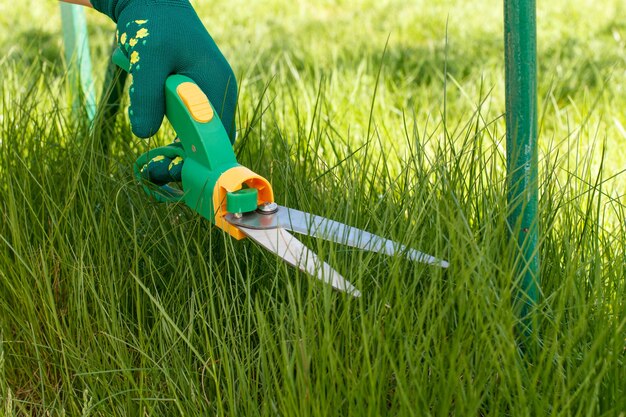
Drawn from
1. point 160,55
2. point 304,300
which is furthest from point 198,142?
point 304,300

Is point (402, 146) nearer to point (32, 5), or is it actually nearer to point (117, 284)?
point (117, 284)

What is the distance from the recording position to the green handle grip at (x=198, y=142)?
4.15 feet

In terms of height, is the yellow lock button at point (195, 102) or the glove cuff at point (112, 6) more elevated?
the glove cuff at point (112, 6)

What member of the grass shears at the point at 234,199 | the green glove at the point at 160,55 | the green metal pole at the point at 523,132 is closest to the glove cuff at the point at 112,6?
the green glove at the point at 160,55

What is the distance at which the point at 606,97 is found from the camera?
231 centimetres

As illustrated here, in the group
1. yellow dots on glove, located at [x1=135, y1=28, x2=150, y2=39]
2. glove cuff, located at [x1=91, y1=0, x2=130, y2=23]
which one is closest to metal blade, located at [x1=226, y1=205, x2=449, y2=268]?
yellow dots on glove, located at [x1=135, y1=28, x2=150, y2=39]

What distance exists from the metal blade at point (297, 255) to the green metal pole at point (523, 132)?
9.1 inches

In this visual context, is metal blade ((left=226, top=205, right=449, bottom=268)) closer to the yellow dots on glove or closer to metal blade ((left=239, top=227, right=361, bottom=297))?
metal blade ((left=239, top=227, right=361, bottom=297))

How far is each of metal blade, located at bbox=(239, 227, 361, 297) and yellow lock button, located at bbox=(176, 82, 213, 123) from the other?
7.1 inches

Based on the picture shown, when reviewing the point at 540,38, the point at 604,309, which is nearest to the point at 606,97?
the point at 540,38

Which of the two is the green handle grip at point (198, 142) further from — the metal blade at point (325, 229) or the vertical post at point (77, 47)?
the vertical post at point (77, 47)

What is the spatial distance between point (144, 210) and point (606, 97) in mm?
1374

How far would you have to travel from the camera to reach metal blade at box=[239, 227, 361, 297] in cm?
113

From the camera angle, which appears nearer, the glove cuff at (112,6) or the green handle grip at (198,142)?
the green handle grip at (198,142)
